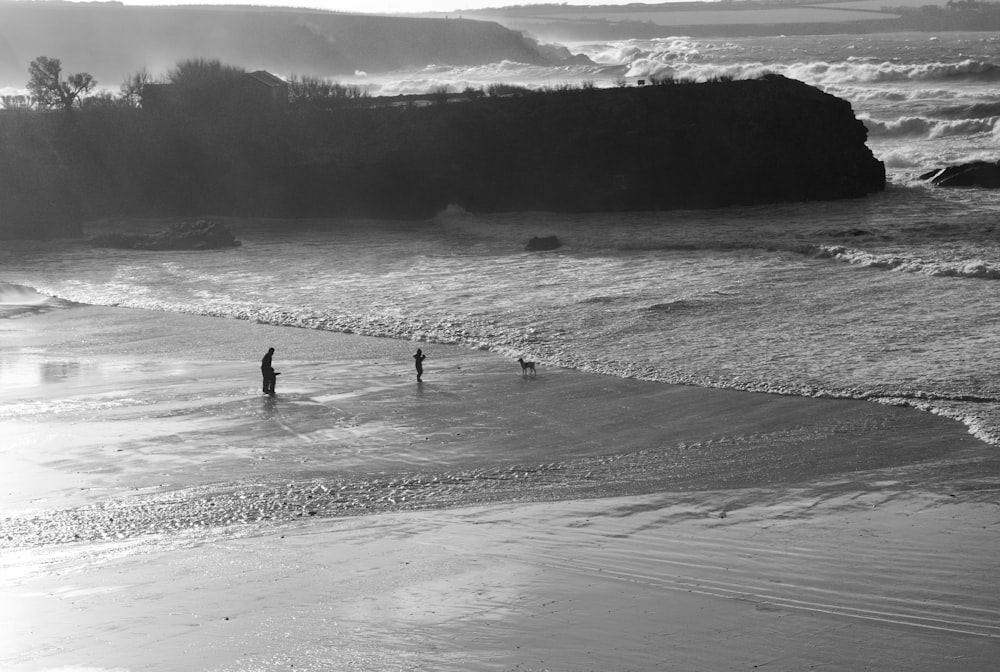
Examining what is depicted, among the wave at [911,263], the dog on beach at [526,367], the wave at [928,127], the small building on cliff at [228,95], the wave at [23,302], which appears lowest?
the dog on beach at [526,367]

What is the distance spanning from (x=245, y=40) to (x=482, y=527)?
12645 centimetres

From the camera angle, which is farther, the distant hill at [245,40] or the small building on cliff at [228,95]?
the distant hill at [245,40]

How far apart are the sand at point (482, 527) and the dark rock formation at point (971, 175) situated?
935 inches

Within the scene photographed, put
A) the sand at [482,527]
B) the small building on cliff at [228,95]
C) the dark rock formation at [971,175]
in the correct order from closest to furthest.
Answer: the sand at [482,527] → the dark rock formation at [971,175] → the small building on cliff at [228,95]

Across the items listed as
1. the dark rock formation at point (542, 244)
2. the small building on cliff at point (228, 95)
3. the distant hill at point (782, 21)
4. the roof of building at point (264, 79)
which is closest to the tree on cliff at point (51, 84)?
the small building on cliff at point (228, 95)

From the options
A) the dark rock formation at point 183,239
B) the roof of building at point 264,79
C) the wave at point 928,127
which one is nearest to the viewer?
the dark rock formation at point 183,239

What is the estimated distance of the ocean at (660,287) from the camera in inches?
677

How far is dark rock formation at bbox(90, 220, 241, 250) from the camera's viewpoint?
33.8m

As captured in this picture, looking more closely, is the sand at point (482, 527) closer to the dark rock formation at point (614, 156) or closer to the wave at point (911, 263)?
the wave at point (911, 263)

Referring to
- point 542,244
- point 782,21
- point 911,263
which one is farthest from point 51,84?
point 782,21

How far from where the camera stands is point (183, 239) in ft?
111

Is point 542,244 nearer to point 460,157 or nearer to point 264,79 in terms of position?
point 460,157

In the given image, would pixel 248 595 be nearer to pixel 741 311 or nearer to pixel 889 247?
pixel 741 311

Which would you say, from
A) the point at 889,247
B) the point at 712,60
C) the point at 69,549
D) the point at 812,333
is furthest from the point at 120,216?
the point at 712,60
